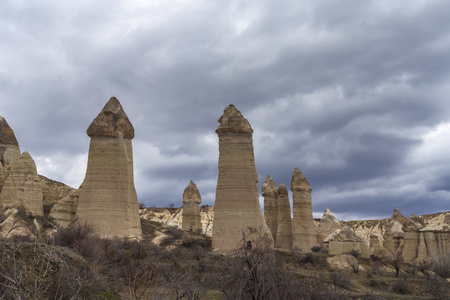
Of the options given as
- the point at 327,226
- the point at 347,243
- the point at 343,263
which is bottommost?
the point at 343,263

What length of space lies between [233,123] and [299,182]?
1374cm

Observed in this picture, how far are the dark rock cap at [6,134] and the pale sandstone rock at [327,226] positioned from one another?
112 ft

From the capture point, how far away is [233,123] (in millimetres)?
28875

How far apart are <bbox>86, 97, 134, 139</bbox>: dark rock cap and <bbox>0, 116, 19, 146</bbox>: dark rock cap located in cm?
814

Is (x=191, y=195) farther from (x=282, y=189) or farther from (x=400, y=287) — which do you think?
(x=400, y=287)

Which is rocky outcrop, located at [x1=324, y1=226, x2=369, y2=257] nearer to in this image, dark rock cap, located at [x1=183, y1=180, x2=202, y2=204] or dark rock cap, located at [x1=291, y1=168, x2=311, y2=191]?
→ dark rock cap, located at [x1=291, y1=168, x2=311, y2=191]

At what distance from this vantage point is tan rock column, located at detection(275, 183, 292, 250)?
133 ft

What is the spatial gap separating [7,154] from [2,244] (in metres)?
24.3

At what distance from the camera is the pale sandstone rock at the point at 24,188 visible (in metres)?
28.8

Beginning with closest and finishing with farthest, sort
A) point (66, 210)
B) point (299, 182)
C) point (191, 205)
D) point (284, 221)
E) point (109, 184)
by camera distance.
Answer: point (109, 184), point (66, 210), point (299, 182), point (284, 221), point (191, 205)

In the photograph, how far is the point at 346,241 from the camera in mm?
33625

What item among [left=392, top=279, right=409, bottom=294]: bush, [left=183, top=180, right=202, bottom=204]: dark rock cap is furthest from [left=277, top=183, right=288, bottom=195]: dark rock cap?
[left=392, top=279, right=409, bottom=294]: bush

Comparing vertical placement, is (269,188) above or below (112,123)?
below

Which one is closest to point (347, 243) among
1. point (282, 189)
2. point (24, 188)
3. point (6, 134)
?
point (282, 189)
